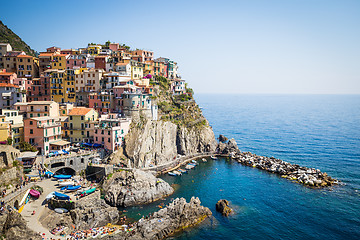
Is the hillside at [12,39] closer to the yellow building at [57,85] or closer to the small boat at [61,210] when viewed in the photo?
the yellow building at [57,85]

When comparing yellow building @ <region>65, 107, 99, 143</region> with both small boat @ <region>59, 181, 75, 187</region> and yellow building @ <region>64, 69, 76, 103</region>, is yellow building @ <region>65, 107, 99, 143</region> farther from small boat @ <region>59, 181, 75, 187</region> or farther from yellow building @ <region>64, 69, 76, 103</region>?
small boat @ <region>59, 181, 75, 187</region>

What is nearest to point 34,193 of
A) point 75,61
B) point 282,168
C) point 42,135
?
point 42,135

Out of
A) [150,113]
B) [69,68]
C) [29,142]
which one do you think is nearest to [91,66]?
[69,68]

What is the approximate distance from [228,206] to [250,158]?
3439cm

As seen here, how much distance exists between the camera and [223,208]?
161 ft

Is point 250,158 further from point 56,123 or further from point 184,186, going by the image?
point 56,123

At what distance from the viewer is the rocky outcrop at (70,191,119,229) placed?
1639 inches

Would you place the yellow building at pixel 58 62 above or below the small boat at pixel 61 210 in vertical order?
above

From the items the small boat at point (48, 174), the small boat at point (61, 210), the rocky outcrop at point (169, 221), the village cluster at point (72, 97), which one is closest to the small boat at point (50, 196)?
the small boat at point (61, 210)

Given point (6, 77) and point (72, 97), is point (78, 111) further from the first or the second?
point (6, 77)

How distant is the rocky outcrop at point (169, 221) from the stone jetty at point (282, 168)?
33.1 m

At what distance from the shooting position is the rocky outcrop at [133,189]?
168ft

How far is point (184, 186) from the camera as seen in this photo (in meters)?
61.8

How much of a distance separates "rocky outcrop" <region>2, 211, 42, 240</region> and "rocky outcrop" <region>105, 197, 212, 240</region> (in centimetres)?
1088
